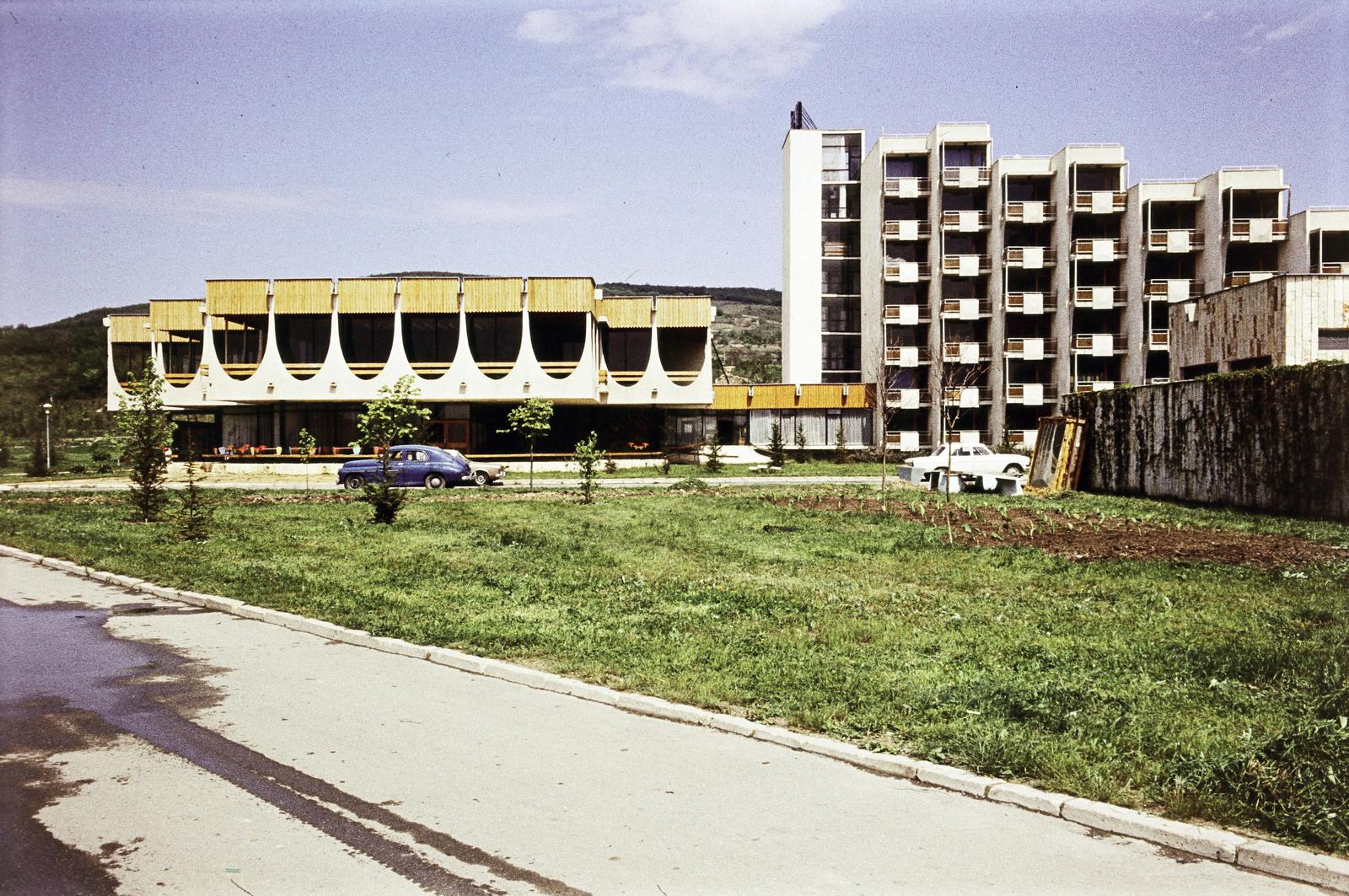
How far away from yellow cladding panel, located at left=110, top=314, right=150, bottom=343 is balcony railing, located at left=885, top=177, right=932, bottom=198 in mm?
46942

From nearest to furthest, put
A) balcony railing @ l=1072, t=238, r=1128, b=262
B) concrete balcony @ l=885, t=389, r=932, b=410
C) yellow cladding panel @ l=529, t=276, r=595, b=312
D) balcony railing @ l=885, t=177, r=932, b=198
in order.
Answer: yellow cladding panel @ l=529, t=276, r=595, b=312 → balcony railing @ l=1072, t=238, r=1128, b=262 → concrete balcony @ l=885, t=389, r=932, b=410 → balcony railing @ l=885, t=177, r=932, b=198

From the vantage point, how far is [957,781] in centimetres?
588

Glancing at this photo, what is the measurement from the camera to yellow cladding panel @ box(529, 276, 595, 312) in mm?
49531

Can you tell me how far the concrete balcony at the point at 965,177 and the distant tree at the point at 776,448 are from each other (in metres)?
18.7

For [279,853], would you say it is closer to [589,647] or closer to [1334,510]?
[589,647]

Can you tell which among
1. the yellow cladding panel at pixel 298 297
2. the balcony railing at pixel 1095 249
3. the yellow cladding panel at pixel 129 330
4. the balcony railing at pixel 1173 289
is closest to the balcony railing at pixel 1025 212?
the balcony railing at pixel 1095 249

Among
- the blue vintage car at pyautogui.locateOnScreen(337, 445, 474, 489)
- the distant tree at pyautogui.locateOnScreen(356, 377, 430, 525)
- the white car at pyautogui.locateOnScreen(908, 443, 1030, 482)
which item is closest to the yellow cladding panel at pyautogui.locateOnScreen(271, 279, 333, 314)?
the blue vintage car at pyautogui.locateOnScreen(337, 445, 474, 489)

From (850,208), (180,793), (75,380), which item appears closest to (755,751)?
(180,793)

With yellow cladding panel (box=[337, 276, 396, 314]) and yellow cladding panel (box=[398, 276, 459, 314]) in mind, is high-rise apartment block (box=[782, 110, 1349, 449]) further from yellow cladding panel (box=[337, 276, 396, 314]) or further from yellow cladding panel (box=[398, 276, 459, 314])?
yellow cladding panel (box=[337, 276, 396, 314])

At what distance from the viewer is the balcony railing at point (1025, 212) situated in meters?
57.6

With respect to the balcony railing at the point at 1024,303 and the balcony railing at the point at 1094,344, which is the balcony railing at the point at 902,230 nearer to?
the balcony railing at the point at 1024,303

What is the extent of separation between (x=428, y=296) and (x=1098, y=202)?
3954cm

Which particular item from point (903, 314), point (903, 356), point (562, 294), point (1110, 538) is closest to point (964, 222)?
point (903, 314)

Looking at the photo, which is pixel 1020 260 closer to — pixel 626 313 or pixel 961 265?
pixel 961 265
